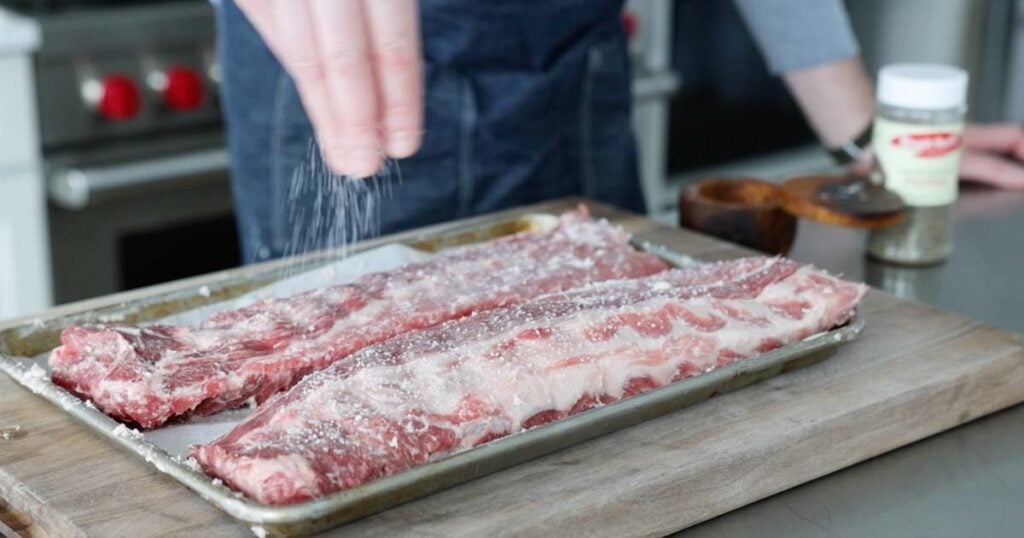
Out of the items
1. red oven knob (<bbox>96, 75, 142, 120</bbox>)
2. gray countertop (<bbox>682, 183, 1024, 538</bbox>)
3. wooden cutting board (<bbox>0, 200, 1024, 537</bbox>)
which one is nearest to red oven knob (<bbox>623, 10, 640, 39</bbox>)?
red oven knob (<bbox>96, 75, 142, 120</bbox>)

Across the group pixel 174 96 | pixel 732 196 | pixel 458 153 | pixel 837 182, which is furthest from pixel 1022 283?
pixel 174 96

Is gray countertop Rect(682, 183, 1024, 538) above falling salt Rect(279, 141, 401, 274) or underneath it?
underneath

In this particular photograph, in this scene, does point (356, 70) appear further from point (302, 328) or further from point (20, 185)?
point (20, 185)

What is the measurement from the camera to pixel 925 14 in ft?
10.8

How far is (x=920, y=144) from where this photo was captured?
1516 mm

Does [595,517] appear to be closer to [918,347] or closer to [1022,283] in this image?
[918,347]

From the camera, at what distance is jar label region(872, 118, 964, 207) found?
4.95 ft

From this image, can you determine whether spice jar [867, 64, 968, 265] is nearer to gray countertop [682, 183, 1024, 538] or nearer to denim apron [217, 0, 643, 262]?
gray countertop [682, 183, 1024, 538]

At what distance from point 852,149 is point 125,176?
47.1 inches

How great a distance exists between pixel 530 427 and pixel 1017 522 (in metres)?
0.39

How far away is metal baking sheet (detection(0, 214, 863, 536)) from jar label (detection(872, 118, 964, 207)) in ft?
0.95

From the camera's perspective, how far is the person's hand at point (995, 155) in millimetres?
1864

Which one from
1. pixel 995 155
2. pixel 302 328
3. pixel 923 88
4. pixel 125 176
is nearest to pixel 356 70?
pixel 302 328

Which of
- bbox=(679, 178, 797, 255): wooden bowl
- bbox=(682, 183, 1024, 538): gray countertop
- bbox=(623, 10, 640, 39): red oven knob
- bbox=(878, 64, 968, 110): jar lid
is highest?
bbox=(878, 64, 968, 110): jar lid
